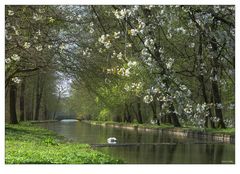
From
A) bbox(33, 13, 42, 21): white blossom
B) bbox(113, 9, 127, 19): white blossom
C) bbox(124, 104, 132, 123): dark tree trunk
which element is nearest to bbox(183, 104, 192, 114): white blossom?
bbox(113, 9, 127, 19): white blossom

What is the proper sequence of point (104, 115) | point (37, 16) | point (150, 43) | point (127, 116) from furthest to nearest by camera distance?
point (104, 115), point (127, 116), point (37, 16), point (150, 43)

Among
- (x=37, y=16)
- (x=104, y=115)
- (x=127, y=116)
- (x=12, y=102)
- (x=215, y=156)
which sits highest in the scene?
(x=37, y=16)

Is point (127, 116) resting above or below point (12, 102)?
below

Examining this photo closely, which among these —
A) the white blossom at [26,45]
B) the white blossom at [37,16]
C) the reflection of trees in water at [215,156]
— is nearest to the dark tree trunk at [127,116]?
the reflection of trees in water at [215,156]

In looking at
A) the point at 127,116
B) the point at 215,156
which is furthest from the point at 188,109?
the point at 127,116

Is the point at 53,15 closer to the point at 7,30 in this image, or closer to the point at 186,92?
the point at 7,30

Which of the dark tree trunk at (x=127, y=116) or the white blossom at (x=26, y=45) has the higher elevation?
the white blossom at (x=26, y=45)

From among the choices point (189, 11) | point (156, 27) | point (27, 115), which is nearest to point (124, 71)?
point (156, 27)

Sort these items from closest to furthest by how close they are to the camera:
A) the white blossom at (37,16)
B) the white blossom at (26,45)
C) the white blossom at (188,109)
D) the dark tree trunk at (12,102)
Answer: the white blossom at (188,109) → the white blossom at (37,16) → the white blossom at (26,45) → the dark tree trunk at (12,102)

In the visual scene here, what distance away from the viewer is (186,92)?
1041 centimetres

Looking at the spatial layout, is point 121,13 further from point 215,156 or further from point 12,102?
point 12,102

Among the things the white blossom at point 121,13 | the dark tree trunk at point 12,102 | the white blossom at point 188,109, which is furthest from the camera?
the dark tree trunk at point 12,102

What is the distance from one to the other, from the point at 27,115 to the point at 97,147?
3532 centimetres

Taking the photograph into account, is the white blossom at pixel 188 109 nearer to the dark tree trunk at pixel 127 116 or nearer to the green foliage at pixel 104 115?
the dark tree trunk at pixel 127 116
